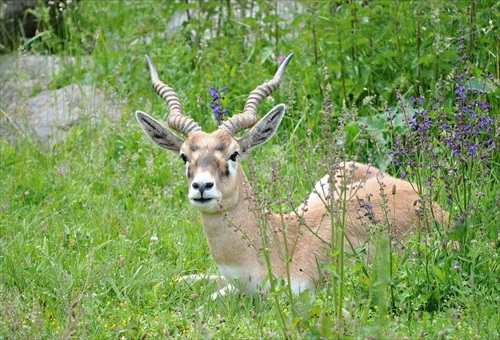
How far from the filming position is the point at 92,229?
662cm

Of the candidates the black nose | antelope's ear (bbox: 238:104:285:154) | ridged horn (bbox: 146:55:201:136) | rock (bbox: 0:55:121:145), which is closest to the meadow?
rock (bbox: 0:55:121:145)

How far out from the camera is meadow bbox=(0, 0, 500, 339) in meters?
4.79

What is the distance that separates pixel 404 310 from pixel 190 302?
1.27 metres

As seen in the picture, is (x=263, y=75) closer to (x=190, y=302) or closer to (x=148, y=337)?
(x=190, y=302)

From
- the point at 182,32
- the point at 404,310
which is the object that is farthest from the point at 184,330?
the point at 182,32

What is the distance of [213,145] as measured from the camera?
580 centimetres

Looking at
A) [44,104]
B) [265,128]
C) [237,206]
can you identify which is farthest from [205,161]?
[44,104]

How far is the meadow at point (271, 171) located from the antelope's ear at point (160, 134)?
27.0 inches

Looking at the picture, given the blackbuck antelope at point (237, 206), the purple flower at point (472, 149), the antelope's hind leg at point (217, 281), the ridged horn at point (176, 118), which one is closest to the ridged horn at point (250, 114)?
the blackbuck antelope at point (237, 206)

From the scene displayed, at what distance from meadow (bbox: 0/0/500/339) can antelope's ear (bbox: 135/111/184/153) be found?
27.0 inches

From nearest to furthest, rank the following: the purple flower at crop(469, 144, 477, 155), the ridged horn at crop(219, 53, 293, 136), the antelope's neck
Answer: the purple flower at crop(469, 144, 477, 155) → the antelope's neck → the ridged horn at crop(219, 53, 293, 136)

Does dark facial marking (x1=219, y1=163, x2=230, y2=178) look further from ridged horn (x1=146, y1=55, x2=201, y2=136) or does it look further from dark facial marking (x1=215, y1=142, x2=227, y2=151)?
ridged horn (x1=146, y1=55, x2=201, y2=136)

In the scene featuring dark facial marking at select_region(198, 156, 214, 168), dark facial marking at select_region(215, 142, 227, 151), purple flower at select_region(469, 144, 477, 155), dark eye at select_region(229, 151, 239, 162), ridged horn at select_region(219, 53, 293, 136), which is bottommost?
dark eye at select_region(229, 151, 239, 162)

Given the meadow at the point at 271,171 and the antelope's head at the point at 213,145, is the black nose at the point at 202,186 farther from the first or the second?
the meadow at the point at 271,171
